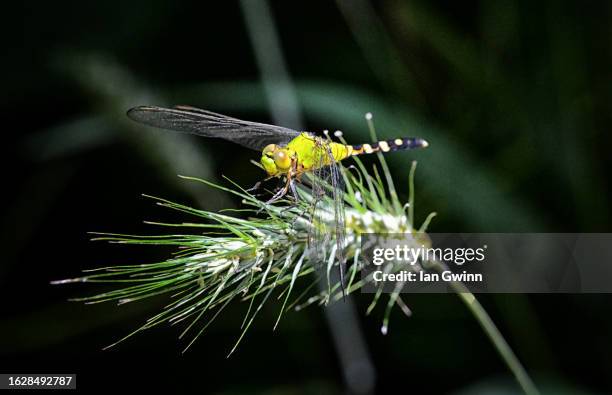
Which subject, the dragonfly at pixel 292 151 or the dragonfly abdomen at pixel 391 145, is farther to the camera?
the dragonfly abdomen at pixel 391 145

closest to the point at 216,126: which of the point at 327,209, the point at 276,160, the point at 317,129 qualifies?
the point at 276,160

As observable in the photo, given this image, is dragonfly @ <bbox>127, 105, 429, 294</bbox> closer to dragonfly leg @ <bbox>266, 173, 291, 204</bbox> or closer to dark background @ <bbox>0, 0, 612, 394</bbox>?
dragonfly leg @ <bbox>266, 173, 291, 204</bbox>

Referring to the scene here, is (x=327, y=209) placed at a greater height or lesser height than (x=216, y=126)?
lesser

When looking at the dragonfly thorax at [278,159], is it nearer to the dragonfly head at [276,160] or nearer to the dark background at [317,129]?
the dragonfly head at [276,160]

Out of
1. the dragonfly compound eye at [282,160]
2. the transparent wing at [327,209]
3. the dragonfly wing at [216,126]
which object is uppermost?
the dragonfly wing at [216,126]

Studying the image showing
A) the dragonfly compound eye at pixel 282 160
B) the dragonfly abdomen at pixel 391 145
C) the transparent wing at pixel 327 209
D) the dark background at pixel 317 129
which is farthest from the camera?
the dark background at pixel 317 129

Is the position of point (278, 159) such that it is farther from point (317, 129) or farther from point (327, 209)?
point (317, 129)

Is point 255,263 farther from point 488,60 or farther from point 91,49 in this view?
point 91,49

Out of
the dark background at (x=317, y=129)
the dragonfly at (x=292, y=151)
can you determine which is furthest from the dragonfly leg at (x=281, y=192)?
the dark background at (x=317, y=129)

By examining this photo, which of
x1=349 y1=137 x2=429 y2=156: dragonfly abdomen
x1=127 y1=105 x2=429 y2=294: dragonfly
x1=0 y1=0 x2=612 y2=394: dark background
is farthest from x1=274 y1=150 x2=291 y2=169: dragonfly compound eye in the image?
x1=0 y1=0 x2=612 y2=394: dark background
